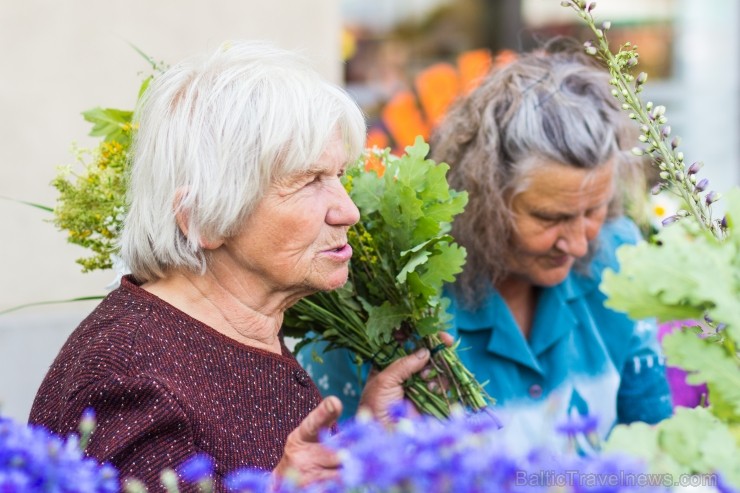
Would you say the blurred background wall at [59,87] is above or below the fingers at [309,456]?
below

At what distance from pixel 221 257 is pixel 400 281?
0.38m

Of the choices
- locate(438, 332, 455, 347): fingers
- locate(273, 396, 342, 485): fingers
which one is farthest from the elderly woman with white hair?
locate(438, 332, 455, 347): fingers

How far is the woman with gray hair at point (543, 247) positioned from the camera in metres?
2.71

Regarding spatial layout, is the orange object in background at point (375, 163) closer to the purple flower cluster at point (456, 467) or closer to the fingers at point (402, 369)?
the fingers at point (402, 369)

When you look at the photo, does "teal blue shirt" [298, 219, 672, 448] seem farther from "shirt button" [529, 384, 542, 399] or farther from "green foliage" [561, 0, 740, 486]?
"green foliage" [561, 0, 740, 486]

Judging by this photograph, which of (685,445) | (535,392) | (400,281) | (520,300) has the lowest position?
(535,392)

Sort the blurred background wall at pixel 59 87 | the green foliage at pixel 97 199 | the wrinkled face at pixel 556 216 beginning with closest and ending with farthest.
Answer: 1. the green foliage at pixel 97 199
2. the wrinkled face at pixel 556 216
3. the blurred background wall at pixel 59 87

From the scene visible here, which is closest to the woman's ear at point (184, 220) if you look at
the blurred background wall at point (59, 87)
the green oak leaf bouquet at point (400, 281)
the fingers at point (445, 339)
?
the green oak leaf bouquet at point (400, 281)

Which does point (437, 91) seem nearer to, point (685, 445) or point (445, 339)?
point (445, 339)

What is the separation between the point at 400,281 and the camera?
86.1 inches

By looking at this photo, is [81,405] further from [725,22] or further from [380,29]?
[725,22]

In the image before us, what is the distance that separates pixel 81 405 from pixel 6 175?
269 cm

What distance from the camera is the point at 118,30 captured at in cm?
447

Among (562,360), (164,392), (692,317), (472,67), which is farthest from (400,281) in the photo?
(472,67)
